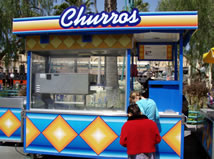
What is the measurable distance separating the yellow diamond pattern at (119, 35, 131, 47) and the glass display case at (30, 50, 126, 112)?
0.21 metres

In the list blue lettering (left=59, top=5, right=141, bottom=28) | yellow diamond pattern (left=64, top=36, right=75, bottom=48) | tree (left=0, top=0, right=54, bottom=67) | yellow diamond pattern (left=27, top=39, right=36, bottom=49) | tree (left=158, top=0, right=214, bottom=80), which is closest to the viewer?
blue lettering (left=59, top=5, right=141, bottom=28)

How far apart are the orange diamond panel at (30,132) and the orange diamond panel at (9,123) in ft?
2.22

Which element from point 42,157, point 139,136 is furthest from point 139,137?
point 42,157

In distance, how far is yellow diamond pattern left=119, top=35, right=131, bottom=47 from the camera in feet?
14.9

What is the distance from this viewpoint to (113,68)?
5.16 m

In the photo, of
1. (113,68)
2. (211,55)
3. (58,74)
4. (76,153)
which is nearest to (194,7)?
(211,55)

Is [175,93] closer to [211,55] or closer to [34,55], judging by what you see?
[211,55]

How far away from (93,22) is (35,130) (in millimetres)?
2493

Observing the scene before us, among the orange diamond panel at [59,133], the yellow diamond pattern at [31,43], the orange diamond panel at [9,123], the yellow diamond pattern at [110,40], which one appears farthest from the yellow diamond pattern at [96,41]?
the orange diamond panel at [9,123]

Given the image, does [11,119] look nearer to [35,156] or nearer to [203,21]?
[35,156]

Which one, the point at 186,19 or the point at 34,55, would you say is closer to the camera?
the point at 186,19

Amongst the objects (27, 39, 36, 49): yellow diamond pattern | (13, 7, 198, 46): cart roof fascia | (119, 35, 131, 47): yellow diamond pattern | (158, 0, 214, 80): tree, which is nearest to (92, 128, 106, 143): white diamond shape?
(119, 35, 131, 47): yellow diamond pattern

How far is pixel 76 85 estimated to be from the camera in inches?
191

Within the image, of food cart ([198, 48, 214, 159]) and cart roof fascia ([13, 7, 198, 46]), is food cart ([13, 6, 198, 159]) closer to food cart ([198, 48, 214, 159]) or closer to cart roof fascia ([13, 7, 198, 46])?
cart roof fascia ([13, 7, 198, 46])
